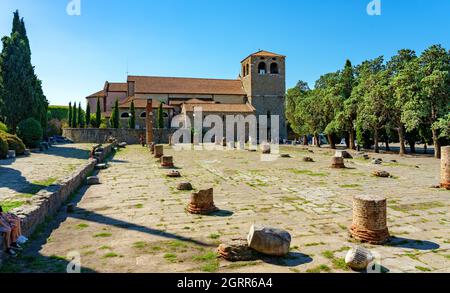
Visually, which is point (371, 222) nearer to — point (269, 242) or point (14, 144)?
point (269, 242)

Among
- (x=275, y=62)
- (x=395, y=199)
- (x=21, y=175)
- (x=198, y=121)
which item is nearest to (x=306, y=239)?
(x=395, y=199)

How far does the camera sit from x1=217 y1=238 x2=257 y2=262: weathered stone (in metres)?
4.69

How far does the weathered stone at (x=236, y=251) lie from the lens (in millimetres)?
4691

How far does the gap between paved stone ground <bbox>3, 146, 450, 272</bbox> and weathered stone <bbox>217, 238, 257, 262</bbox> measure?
0.34 feet

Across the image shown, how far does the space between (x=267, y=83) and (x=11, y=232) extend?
156ft

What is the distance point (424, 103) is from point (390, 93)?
2.93 m

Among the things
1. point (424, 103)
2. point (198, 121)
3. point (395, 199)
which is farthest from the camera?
point (198, 121)

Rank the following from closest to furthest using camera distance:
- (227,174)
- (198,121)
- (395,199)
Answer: (395,199), (227,174), (198,121)

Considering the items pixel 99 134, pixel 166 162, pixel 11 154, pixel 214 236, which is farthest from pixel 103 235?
pixel 99 134

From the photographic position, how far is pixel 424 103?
21.2 m

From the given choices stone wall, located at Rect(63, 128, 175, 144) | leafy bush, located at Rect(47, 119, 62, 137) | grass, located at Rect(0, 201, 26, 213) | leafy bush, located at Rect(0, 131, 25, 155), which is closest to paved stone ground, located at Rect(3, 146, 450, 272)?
grass, located at Rect(0, 201, 26, 213)

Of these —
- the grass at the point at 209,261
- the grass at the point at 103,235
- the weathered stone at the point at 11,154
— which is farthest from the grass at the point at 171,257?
the weathered stone at the point at 11,154

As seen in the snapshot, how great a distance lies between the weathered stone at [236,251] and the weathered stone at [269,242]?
12 cm
